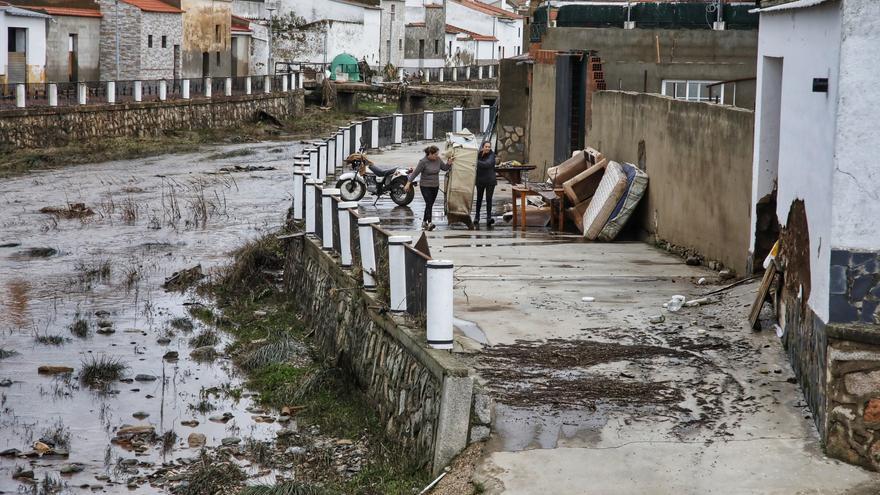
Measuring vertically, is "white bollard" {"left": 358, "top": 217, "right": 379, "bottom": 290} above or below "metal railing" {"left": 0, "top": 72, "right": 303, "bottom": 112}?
below

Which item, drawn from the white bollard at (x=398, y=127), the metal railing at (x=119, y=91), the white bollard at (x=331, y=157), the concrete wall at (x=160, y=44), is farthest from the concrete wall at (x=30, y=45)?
the white bollard at (x=331, y=157)

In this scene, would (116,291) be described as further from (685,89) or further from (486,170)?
(685,89)

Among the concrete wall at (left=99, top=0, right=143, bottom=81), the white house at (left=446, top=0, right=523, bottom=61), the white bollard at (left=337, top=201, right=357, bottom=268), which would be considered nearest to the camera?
the white bollard at (left=337, top=201, right=357, bottom=268)

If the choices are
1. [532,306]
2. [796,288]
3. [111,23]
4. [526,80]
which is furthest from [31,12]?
[796,288]

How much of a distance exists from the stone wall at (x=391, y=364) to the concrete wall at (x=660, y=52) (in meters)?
10.8

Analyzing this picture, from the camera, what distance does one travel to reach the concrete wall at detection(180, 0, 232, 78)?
195 feet

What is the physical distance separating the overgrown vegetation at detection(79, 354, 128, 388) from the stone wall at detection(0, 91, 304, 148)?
76.2 feet

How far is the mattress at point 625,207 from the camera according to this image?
59.0 ft

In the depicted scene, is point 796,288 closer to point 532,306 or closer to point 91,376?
point 532,306

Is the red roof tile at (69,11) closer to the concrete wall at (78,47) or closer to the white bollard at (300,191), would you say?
the concrete wall at (78,47)

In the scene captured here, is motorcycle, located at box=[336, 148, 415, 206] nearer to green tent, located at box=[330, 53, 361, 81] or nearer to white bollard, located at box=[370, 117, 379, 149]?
white bollard, located at box=[370, 117, 379, 149]

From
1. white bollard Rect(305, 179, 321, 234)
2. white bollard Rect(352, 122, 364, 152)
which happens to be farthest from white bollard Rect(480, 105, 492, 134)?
white bollard Rect(305, 179, 321, 234)

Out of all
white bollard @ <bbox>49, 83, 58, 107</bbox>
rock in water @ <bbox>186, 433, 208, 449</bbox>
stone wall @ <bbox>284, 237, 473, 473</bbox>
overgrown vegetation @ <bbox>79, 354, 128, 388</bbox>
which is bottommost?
rock in water @ <bbox>186, 433, 208, 449</bbox>

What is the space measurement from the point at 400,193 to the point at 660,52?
25.6ft
